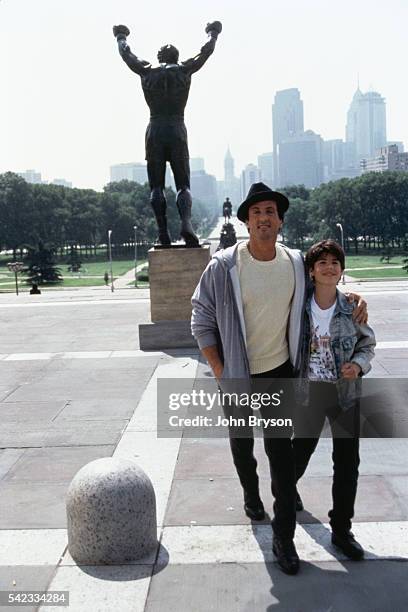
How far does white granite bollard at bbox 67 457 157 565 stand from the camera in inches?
153

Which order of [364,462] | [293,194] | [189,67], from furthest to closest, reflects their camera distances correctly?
1. [293,194]
2. [189,67]
3. [364,462]

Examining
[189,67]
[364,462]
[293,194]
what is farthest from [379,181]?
[364,462]

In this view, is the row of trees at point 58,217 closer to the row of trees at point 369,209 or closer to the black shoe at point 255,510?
the row of trees at point 369,209

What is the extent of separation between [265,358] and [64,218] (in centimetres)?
8556

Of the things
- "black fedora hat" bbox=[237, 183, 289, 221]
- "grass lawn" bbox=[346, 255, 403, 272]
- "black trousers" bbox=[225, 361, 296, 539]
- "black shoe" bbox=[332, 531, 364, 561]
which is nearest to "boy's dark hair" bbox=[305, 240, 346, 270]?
"black fedora hat" bbox=[237, 183, 289, 221]

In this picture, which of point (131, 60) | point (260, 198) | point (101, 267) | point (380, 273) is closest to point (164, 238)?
point (131, 60)

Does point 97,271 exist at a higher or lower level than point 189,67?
lower

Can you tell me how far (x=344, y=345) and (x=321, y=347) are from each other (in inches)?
4.7

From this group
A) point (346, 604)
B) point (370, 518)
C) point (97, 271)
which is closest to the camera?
point (346, 604)

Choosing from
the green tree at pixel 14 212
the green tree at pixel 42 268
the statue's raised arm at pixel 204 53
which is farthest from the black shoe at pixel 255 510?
the green tree at pixel 14 212

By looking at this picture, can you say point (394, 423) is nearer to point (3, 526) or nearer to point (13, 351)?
point (3, 526)

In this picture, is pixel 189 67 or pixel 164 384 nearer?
pixel 164 384

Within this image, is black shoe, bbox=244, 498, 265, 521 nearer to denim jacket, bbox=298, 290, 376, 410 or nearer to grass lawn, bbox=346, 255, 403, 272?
denim jacket, bbox=298, 290, 376, 410

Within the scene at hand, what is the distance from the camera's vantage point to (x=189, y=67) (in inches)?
423
